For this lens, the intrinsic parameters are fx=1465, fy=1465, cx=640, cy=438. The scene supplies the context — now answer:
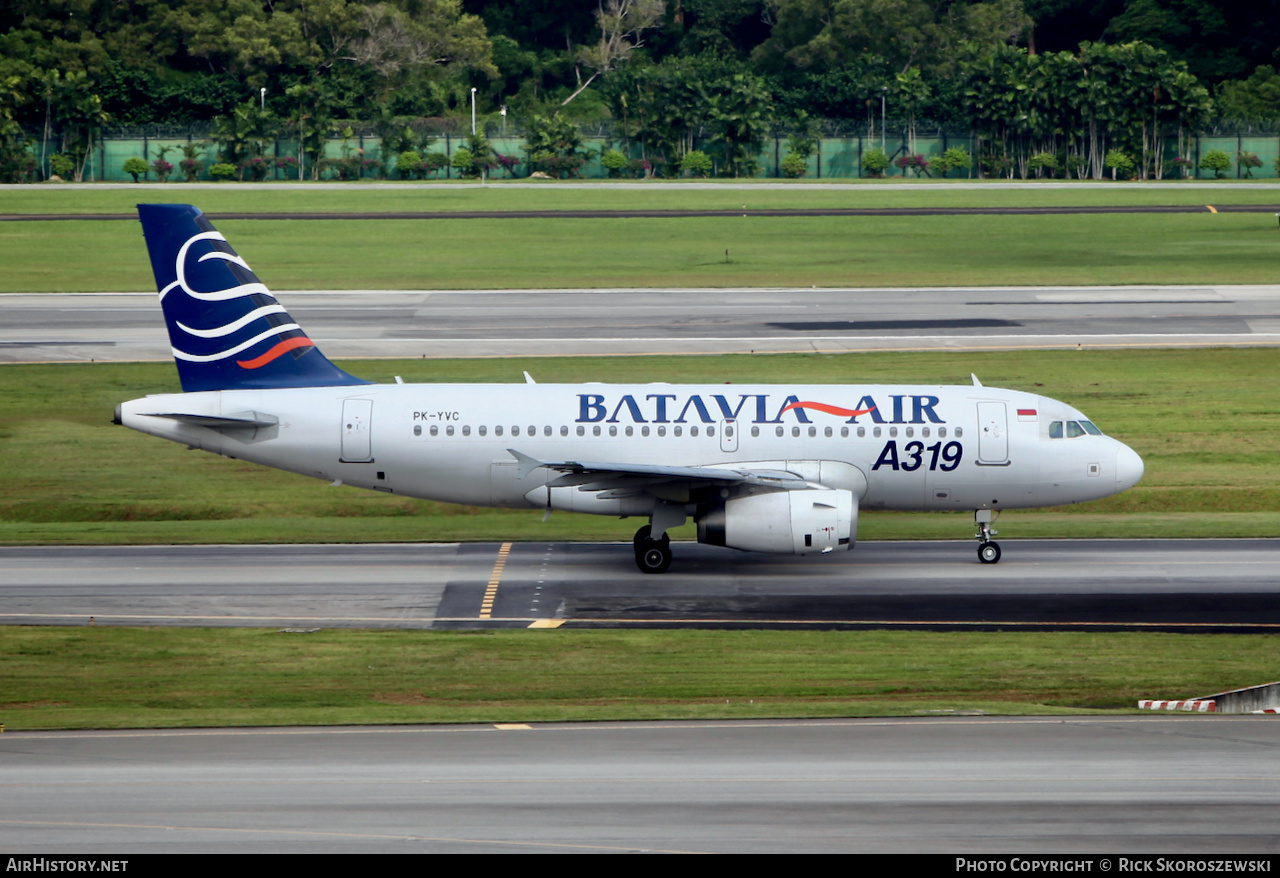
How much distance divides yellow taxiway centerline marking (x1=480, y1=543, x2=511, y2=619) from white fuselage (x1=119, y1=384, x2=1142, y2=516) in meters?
1.54

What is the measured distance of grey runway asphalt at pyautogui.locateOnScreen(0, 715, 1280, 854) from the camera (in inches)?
664

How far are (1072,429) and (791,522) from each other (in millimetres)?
7888

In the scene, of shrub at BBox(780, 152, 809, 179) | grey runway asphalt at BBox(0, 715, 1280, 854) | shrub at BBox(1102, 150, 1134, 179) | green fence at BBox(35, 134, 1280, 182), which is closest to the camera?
grey runway asphalt at BBox(0, 715, 1280, 854)

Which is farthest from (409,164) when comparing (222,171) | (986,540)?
(986,540)

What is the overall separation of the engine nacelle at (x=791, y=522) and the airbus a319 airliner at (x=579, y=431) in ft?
4.09

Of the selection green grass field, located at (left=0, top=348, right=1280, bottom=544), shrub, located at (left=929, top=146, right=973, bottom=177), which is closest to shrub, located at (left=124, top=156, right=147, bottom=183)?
shrub, located at (left=929, top=146, right=973, bottom=177)

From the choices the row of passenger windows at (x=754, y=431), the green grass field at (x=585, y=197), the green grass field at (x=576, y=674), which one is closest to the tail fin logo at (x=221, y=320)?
the row of passenger windows at (x=754, y=431)

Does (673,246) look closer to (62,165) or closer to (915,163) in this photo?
(915,163)

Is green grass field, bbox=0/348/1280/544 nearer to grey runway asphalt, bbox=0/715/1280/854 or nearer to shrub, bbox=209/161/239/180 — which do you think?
grey runway asphalt, bbox=0/715/1280/854

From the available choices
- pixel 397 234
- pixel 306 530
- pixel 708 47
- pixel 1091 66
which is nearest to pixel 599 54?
pixel 708 47

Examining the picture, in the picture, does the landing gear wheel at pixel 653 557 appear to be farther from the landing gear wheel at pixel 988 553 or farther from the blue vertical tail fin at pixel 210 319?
the blue vertical tail fin at pixel 210 319

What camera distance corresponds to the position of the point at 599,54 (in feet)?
561

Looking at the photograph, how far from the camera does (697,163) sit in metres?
149

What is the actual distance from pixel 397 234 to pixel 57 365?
A: 46062 millimetres
